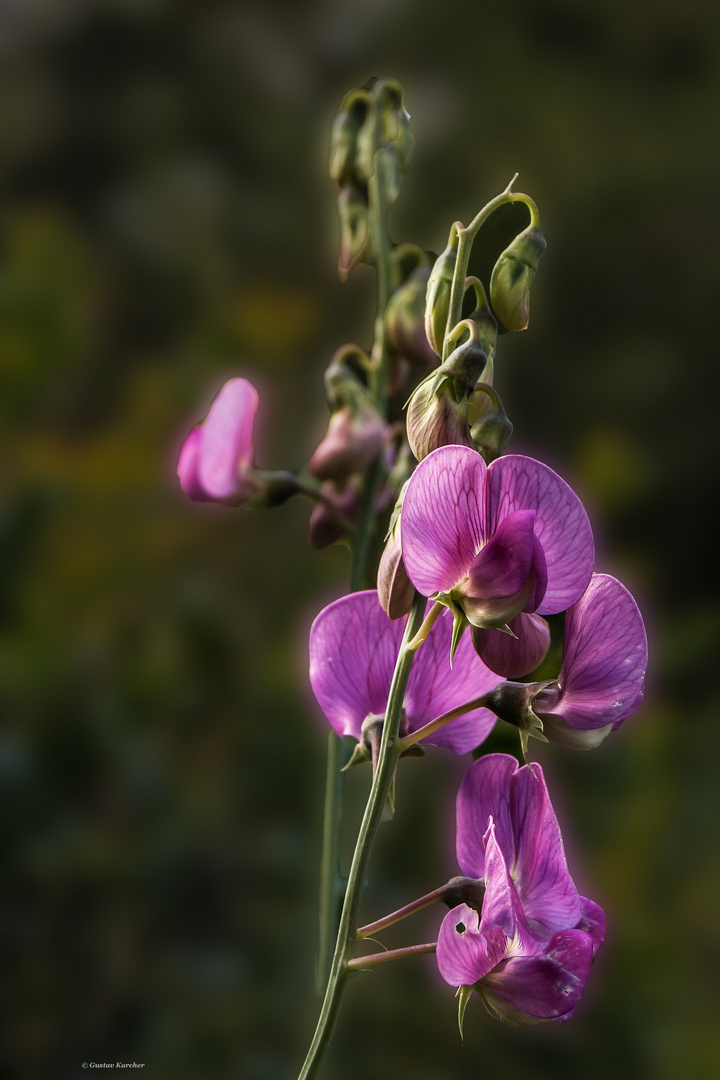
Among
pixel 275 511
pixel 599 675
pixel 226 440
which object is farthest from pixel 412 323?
pixel 275 511

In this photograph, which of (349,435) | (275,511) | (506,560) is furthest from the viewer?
(275,511)

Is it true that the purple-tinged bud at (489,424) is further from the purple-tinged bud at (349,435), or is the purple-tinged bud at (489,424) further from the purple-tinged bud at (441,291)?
the purple-tinged bud at (349,435)

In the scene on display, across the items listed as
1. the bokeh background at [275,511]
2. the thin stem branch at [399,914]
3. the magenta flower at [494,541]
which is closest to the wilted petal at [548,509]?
the magenta flower at [494,541]

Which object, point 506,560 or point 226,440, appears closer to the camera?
point 506,560

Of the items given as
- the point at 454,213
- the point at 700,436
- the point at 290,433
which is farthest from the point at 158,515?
the point at 700,436

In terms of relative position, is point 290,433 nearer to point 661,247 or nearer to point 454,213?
point 454,213

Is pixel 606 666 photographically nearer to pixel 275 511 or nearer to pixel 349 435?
pixel 349 435
